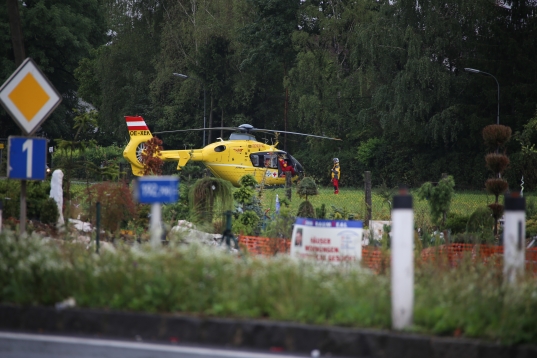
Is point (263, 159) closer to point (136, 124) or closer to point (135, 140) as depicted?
point (135, 140)

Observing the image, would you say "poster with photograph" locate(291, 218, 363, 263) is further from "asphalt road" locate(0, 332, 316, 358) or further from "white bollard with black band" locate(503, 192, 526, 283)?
"asphalt road" locate(0, 332, 316, 358)

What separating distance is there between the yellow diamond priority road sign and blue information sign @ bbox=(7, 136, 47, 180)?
0.18 metres

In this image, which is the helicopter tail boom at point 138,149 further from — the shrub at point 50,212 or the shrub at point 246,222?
the shrub at point 50,212

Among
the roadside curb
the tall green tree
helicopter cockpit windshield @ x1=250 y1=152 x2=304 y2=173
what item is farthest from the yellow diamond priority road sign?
the tall green tree

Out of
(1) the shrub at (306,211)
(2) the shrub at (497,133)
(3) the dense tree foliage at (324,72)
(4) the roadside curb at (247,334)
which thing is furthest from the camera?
(3) the dense tree foliage at (324,72)

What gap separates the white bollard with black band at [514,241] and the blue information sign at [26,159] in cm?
536

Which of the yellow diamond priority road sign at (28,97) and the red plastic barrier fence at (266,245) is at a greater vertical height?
the yellow diamond priority road sign at (28,97)

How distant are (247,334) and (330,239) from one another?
314cm

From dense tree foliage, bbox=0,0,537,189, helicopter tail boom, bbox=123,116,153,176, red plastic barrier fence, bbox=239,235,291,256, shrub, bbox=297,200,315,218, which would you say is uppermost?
dense tree foliage, bbox=0,0,537,189

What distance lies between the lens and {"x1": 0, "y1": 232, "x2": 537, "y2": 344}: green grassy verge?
6.86 metres

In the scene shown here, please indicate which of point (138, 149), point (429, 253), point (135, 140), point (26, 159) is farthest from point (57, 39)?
point (26, 159)

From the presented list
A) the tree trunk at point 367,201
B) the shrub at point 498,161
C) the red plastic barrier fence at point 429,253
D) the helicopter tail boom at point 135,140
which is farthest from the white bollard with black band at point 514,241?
the helicopter tail boom at point 135,140

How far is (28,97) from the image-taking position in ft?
32.7

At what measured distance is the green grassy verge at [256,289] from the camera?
6859mm
